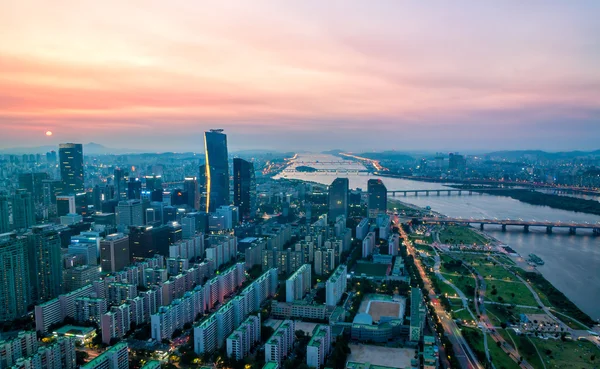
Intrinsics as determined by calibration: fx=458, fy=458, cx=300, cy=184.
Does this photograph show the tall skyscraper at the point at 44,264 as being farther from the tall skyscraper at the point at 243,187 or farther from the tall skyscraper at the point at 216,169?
the tall skyscraper at the point at 243,187

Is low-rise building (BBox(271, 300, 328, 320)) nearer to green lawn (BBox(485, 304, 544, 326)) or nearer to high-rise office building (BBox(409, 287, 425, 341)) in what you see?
high-rise office building (BBox(409, 287, 425, 341))

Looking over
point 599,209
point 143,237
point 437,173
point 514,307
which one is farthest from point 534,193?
point 143,237

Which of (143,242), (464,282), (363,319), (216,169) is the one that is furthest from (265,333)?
(216,169)

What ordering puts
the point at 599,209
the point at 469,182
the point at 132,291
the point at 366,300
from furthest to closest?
the point at 469,182 → the point at 599,209 → the point at 366,300 → the point at 132,291

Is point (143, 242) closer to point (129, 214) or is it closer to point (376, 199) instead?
point (129, 214)

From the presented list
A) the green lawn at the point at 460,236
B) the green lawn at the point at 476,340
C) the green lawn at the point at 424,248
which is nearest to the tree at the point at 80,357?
the green lawn at the point at 476,340

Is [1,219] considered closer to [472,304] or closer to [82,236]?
[82,236]
